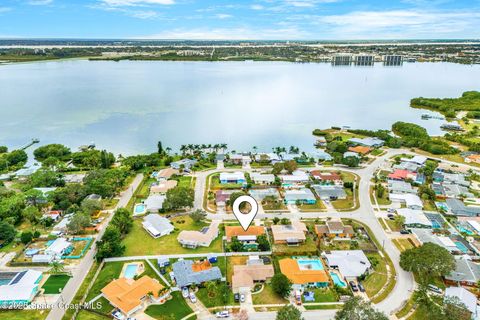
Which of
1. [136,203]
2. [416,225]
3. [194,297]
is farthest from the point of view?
Result: [136,203]

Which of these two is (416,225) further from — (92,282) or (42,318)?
(42,318)

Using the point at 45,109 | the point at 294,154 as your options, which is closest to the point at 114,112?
the point at 45,109

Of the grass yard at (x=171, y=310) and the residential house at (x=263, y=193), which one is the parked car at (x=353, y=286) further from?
the residential house at (x=263, y=193)

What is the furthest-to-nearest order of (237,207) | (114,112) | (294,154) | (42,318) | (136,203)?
1. (114,112)
2. (294,154)
3. (136,203)
4. (237,207)
5. (42,318)

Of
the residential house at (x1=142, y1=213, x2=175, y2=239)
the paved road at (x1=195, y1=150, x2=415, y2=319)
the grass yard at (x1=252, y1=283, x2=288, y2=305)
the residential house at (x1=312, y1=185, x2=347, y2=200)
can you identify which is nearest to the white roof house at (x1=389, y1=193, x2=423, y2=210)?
the paved road at (x1=195, y1=150, x2=415, y2=319)

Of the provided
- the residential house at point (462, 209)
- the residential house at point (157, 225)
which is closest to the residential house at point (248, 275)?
the residential house at point (157, 225)

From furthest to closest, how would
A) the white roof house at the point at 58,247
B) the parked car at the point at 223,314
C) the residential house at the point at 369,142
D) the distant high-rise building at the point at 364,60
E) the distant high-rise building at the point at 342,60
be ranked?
the distant high-rise building at the point at 342,60 < the distant high-rise building at the point at 364,60 < the residential house at the point at 369,142 < the white roof house at the point at 58,247 < the parked car at the point at 223,314
